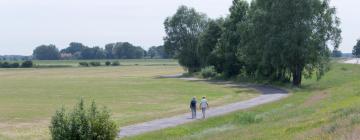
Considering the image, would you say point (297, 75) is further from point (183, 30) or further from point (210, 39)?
point (183, 30)

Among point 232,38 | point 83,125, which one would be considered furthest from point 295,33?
point 83,125

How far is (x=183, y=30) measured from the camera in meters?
154

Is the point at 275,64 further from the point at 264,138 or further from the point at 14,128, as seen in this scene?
the point at 264,138

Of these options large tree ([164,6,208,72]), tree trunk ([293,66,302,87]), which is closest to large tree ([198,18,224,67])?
large tree ([164,6,208,72])

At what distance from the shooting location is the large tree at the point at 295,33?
78.6 meters

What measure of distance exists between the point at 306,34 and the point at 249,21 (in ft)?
36.8

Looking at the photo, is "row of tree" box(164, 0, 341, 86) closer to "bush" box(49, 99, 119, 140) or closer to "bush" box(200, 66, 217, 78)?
"bush" box(200, 66, 217, 78)

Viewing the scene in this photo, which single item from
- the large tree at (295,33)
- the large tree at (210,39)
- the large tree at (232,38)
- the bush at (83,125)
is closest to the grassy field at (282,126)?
the bush at (83,125)

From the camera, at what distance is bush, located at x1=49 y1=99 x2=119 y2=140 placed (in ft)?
87.7

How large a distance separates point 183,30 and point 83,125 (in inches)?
5022

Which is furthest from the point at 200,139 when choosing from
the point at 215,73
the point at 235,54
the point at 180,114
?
the point at 215,73

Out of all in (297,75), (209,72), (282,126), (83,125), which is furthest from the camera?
(209,72)

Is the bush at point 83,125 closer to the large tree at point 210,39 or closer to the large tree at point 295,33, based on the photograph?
the large tree at point 295,33

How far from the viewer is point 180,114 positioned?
48438 millimetres
